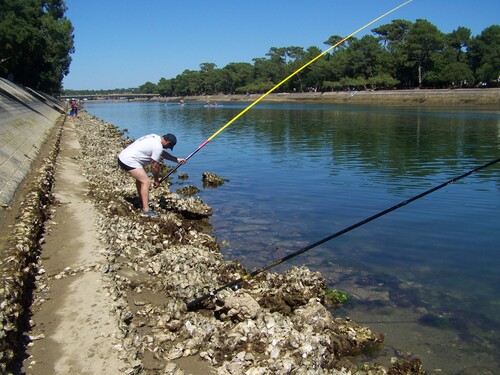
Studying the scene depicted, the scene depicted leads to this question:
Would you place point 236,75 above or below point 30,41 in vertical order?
above

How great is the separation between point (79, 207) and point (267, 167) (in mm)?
13170

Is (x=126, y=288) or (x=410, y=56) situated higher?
(x=410, y=56)

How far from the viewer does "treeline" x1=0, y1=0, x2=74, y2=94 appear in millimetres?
48781

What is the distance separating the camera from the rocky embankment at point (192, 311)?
4797mm

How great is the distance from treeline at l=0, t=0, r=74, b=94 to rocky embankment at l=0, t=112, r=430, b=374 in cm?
4414

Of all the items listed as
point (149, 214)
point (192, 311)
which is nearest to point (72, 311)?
point (192, 311)

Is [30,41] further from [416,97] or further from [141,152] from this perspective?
[416,97]

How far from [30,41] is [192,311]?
55.7 metres

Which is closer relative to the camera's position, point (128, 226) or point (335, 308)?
point (335, 308)

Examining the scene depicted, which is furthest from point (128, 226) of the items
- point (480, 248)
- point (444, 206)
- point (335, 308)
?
point (444, 206)

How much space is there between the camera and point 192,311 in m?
6.13

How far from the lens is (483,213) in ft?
42.1

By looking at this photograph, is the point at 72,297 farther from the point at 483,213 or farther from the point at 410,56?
the point at 410,56

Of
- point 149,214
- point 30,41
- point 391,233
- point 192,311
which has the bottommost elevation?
point 391,233
